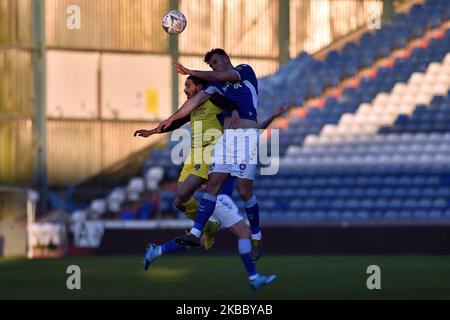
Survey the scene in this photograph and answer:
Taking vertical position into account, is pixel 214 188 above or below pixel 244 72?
below

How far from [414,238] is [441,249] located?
50 cm

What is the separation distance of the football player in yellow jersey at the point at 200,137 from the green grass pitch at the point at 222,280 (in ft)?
2.79

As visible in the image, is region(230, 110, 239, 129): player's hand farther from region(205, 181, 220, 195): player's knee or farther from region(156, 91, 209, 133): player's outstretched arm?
region(205, 181, 220, 195): player's knee

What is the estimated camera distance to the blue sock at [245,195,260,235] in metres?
9.66

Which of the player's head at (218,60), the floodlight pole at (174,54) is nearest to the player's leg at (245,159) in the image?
the player's head at (218,60)

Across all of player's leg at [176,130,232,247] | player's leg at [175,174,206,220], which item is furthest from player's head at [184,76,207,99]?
player's leg at [175,174,206,220]

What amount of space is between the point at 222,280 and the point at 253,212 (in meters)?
1.77

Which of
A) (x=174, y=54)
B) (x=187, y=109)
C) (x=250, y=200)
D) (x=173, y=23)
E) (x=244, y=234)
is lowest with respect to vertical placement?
(x=244, y=234)

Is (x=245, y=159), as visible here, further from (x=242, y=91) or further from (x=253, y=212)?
(x=242, y=91)

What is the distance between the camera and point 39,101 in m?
26.3

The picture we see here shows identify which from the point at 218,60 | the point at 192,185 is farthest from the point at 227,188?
the point at 218,60

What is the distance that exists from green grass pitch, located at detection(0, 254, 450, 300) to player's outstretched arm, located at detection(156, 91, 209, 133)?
1524 mm

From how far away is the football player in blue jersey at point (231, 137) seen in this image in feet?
31.1
